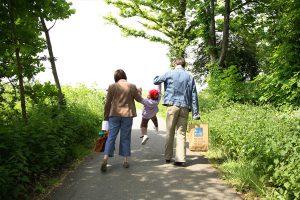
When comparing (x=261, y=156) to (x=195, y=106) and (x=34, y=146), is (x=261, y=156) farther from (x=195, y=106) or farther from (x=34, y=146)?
(x=34, y=146)

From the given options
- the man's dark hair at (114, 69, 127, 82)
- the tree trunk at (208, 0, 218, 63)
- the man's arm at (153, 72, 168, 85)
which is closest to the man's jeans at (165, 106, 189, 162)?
the man's arm at (153, 72, 168, 85)

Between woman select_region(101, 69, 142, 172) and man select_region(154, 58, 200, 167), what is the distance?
75 centimetres

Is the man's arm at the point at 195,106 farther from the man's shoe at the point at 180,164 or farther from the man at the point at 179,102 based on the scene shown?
the man's shoe at the point at 180,164

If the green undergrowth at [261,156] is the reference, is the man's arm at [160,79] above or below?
above

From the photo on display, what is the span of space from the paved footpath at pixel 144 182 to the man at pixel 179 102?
1.58ft

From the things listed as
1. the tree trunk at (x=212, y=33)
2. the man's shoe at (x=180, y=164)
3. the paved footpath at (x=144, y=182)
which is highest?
the tree trunk at (x=212, y=33)

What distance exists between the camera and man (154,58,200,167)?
7629mm

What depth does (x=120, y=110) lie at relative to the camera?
743 centimetres

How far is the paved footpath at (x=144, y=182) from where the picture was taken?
5613mm

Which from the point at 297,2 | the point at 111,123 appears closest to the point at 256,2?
the point at 297,2

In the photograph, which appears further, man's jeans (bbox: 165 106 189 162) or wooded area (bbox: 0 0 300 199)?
man's jeans (bbox: 165 106 189 162)

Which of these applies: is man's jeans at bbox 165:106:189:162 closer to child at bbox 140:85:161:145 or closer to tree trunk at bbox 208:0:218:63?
child at bbox 140:85:161:145

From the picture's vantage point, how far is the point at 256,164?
17.7 feet

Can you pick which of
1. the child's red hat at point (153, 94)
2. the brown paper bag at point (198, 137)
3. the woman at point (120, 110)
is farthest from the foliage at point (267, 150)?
the child's red hat at point (153, 94)
